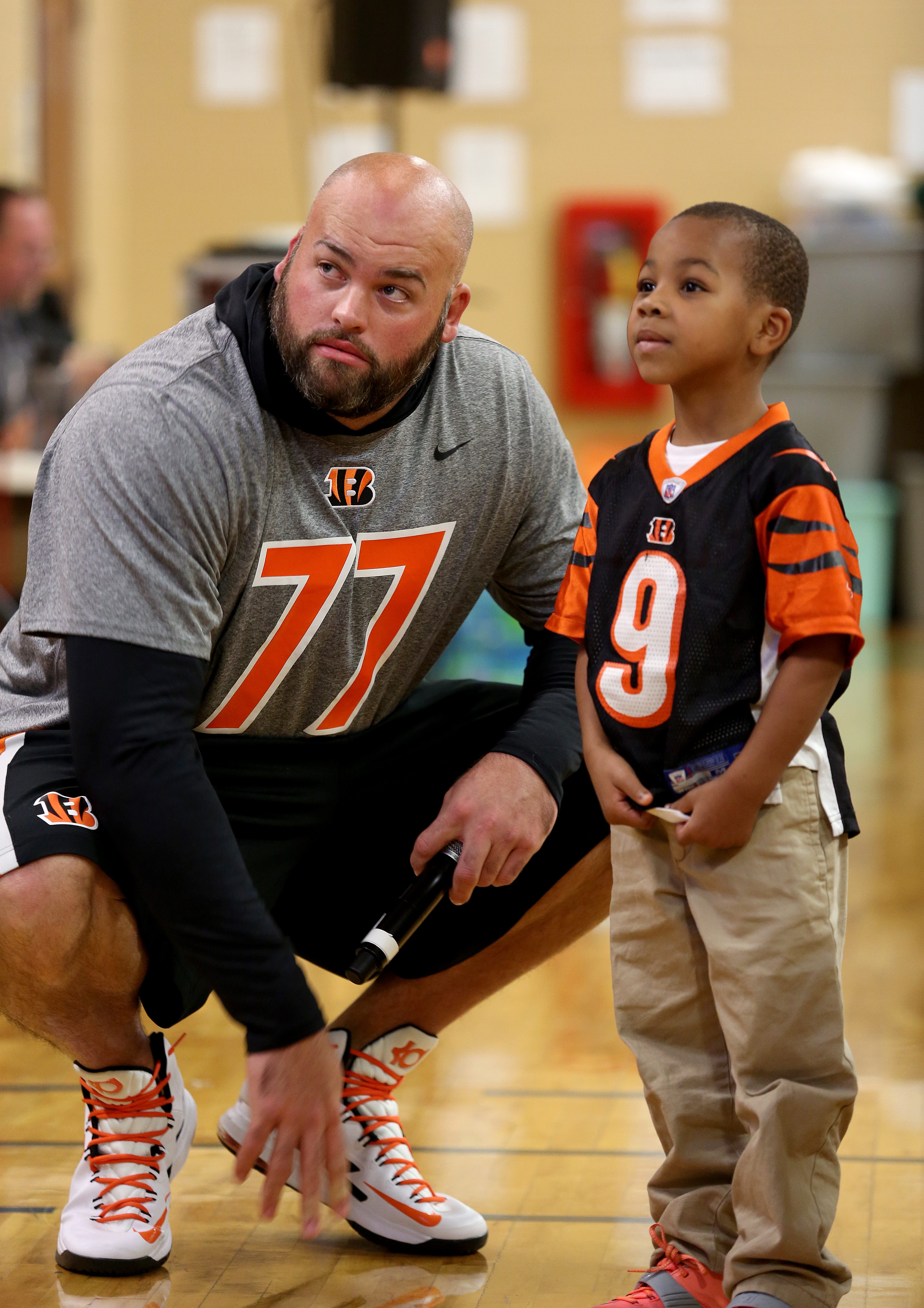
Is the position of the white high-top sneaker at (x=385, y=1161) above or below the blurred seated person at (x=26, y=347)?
below

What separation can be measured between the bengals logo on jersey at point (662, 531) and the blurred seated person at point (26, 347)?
A: 3.42 m

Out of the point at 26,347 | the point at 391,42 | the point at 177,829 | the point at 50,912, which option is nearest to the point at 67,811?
the point at 50,912

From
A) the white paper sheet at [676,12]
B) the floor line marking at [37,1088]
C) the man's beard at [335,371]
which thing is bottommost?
the floor line marking at [37,1088]

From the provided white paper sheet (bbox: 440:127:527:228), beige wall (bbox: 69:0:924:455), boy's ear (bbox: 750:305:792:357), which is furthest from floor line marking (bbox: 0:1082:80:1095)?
white paper sheet (bbox: 440:127:527:228)

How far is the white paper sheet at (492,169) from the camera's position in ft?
24.2

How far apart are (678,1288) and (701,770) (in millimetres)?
415

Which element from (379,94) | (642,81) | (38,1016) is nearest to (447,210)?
(38,1016)

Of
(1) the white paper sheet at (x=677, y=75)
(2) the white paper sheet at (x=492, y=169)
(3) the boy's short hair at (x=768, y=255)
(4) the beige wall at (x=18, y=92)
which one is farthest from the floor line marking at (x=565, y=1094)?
(1) the white paper sheet at (x=677, y=75)

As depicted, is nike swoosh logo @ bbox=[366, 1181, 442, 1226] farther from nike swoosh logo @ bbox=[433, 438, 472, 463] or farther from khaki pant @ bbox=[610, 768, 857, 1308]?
nike swoosh logo @ bbox=[433, 438, 472, 463]

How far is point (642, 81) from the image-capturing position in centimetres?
732

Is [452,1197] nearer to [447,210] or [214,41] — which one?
[447,210]

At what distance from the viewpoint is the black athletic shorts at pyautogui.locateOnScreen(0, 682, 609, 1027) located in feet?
4.86

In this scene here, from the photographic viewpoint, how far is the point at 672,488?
4.10 feet

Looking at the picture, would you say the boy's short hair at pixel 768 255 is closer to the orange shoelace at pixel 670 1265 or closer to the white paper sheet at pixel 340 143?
the orange shoelace at pixel 670 1265
